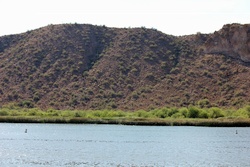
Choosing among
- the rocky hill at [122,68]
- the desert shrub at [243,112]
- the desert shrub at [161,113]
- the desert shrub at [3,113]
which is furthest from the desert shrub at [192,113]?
the desert shrub at [3,113]

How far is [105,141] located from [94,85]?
2157 inches

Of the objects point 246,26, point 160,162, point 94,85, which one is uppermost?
point 246,26

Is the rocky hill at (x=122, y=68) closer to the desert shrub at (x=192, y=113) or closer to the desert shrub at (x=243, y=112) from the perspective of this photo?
the desert shrub at (x=243, y=112)

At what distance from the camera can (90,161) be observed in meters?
39.8

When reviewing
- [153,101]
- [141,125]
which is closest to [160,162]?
[141,125]

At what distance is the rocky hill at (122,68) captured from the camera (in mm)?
106562

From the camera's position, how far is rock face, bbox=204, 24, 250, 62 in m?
119

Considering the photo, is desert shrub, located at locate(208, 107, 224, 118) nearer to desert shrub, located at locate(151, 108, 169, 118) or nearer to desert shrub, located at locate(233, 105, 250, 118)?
desert shrub, located at locate(233, 105, 250, 118)

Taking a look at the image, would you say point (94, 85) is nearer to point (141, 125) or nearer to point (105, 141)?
point (141, 125)

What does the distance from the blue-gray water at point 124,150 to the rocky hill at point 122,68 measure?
123 ft

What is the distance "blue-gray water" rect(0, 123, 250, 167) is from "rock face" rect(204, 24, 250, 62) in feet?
172

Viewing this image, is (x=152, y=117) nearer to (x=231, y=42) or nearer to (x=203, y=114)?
(x=203, y=114)

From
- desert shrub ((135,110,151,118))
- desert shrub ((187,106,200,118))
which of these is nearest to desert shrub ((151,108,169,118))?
desert shrub ((135,110,151,118))

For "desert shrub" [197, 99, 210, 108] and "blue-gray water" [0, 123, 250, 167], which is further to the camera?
"desert shrub" [197, 99, 210, 108]
